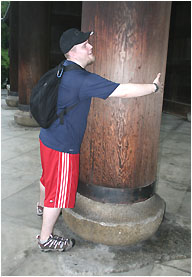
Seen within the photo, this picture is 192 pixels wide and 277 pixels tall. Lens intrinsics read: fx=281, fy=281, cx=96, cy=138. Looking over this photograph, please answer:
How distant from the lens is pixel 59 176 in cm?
221

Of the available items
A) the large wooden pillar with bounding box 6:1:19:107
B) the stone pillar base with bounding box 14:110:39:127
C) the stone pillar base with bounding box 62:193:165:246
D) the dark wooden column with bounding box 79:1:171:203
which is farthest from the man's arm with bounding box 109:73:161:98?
the large wooden pillar with bounding box 6:1:19:107

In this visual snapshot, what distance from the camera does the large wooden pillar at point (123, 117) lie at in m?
2.21

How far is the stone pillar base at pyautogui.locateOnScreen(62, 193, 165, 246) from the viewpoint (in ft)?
8.05

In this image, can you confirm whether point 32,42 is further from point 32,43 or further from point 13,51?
point 13,51

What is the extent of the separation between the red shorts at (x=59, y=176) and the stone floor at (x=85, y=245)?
18.8 inches

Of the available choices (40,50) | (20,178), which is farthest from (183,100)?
(20,178)

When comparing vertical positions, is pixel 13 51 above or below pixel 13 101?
above

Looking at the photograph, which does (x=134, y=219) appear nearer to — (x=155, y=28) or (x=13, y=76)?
(x=155, y=28)

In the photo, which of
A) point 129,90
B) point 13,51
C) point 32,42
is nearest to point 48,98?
point 129,90

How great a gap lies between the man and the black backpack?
1.4 inches

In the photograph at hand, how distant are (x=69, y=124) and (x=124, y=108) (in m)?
0.50

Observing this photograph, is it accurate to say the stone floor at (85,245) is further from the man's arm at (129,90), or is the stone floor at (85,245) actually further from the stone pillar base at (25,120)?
the stone pillar base at (25,120)

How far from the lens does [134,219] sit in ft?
8.14

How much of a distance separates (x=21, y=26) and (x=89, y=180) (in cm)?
599
